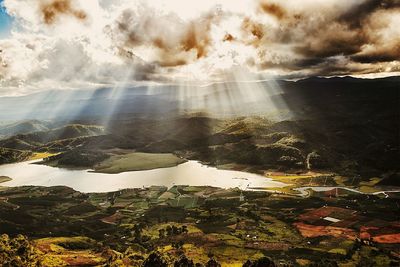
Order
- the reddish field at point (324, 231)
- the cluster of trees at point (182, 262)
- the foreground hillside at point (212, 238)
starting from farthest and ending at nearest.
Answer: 1. the reddish field at point (324, 231)
2. the foreground hillside at point (212, 238)
3. the cluster of trees at point (182, 262)

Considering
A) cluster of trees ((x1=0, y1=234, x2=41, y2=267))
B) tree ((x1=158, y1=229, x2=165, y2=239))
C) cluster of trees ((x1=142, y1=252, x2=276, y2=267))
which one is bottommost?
tree ((x1=158, y1=229, x2=165, y2=239))

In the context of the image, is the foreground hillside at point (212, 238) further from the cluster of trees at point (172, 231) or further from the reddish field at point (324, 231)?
the cluster of trees at point (172, 231)

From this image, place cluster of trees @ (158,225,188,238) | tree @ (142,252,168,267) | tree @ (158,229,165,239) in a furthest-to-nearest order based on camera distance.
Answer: cluster of trees @ (158,225,188,238) < tree @ (158,229,165,239) < tree @ (142,252,168,267)

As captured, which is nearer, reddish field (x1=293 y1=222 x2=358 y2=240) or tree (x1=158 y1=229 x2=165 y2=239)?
reddish field (x1=293 y1=222 x2=358 y2=240)

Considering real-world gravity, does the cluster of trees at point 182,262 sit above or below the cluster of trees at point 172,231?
above

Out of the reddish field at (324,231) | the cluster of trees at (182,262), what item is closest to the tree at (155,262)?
the cluster of trees at (182,262)

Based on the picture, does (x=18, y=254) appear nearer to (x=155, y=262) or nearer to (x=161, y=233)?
(x=155, y=262)

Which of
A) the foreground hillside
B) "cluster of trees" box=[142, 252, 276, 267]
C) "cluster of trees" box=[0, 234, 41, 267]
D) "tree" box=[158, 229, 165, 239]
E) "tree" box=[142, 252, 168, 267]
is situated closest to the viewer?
"cluster of trees" box=[142, 252, 276, 267]

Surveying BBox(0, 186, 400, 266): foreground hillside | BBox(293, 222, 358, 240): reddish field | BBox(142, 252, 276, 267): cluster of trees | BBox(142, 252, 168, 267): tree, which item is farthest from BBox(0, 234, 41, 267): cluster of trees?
BBox(293, 222, 358, 240): reddish field

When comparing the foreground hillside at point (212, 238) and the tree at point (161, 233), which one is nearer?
the foreground hillside at point (212, 238)

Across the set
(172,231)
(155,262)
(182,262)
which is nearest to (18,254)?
(155,262)

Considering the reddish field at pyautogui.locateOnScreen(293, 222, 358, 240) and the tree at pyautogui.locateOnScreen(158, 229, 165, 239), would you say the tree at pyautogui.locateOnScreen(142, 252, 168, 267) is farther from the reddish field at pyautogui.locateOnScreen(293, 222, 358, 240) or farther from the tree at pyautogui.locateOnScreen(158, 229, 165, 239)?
the reddish field at pyautogui.locateOnScreen(293, 222, 358, 240)
